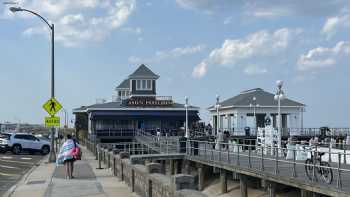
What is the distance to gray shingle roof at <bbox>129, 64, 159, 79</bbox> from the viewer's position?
212 feet

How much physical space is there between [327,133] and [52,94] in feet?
122

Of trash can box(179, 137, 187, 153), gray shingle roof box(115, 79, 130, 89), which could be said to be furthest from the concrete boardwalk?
gray shingle roof box(115, 79, 130, 89)

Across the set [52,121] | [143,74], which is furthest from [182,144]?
[143,74]

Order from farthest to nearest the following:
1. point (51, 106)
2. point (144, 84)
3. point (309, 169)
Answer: point (144, 84) < point (51, 106) < point (309, 169)

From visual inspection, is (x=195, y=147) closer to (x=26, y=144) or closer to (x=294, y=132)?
(x=26, y=144)

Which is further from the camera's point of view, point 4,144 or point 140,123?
point 140,123

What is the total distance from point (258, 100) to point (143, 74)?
45.4 ft

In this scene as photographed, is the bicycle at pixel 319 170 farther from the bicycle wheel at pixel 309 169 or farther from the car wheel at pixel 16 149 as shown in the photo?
the car wheel at pixel 16 149

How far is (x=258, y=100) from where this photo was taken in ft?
206

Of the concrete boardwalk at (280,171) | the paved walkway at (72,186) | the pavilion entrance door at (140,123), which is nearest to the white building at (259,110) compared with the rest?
the pavilion entrance door at (140,123)

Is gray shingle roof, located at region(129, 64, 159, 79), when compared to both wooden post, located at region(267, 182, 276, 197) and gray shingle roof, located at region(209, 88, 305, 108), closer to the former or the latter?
gray shingle roof, located at region(209, 88, 305, 108)

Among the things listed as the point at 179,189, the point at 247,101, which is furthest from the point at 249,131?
the point at 179,189

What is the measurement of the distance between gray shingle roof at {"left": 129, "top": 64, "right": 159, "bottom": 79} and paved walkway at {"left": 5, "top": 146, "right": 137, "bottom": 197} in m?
41.6

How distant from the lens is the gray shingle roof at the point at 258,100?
62.0 metres
